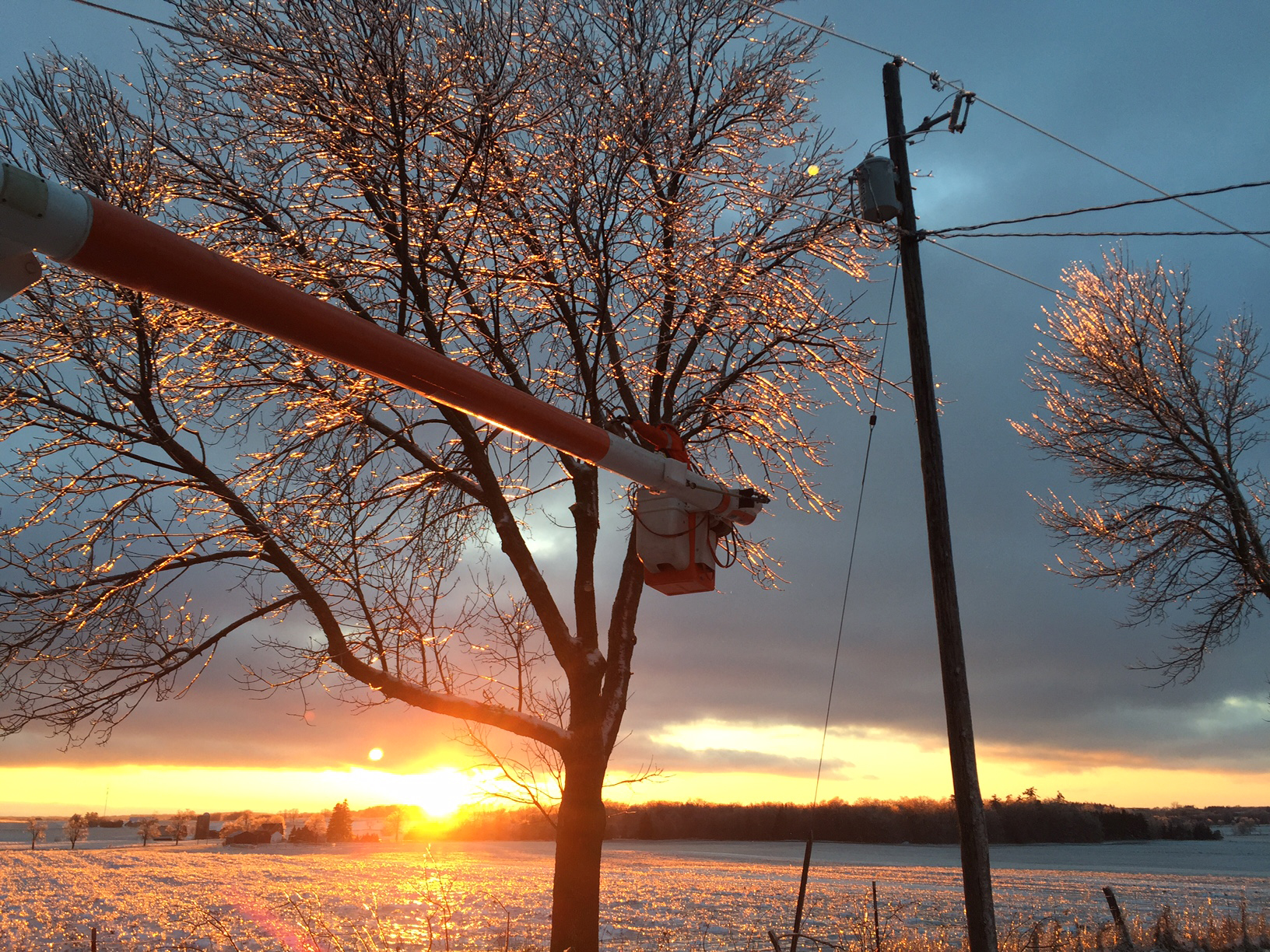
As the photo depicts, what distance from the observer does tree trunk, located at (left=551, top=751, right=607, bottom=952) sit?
891 cm

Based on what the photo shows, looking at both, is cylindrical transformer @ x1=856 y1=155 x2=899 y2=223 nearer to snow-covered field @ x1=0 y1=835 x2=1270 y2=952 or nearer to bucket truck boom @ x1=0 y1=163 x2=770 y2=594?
bucket truck boom @ x1=0 y1=163 x2=770 y2=594

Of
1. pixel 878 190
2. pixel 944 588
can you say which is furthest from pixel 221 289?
pixel 878 190

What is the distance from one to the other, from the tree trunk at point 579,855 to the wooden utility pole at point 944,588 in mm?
3619

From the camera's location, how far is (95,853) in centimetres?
8494

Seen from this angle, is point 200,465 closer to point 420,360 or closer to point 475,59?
point 475,59

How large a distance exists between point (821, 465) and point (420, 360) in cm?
875

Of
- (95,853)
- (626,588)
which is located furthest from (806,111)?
(95,853)

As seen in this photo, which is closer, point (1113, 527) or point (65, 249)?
point (65, 249)

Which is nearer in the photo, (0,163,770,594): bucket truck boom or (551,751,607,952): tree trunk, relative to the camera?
(0,163,770,594): bucket truck boom

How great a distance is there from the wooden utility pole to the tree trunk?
3619mm

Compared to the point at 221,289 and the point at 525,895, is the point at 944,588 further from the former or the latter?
the point at 525,895

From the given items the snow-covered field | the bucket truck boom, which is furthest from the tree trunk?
the bucket truck boom

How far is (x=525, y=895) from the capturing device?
119ft

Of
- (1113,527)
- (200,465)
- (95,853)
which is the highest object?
(1113,527)
